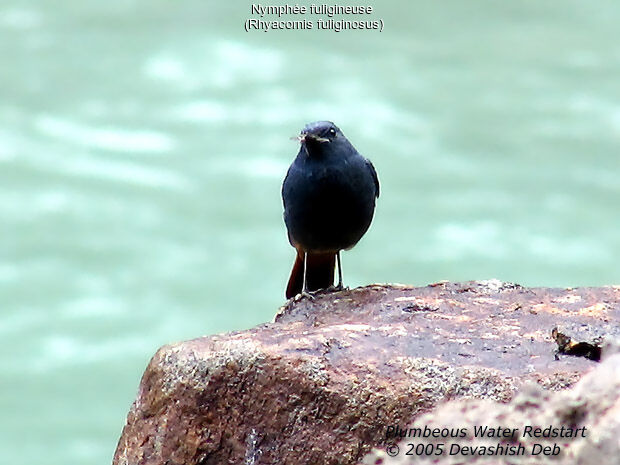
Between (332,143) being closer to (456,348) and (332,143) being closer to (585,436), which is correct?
(456,348)

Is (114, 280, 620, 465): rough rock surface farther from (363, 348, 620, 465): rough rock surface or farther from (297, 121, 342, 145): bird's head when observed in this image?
(297, 121, 342, 145): bird's head

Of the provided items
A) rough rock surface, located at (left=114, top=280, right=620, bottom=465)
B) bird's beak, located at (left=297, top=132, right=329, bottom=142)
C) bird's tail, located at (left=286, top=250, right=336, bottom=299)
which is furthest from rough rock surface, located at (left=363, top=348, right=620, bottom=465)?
bird's tail, located at (left=286, top=250, right=336, bottom=299)

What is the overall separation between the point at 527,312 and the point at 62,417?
6872mm

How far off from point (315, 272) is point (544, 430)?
12.6 ft

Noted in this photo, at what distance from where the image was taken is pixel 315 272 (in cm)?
684

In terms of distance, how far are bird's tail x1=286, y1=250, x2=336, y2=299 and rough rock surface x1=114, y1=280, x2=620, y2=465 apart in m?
1.52

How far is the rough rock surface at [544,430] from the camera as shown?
9.17 ft

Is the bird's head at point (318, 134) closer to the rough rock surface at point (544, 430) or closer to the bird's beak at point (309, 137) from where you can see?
the bird's beak at point (309, 137)

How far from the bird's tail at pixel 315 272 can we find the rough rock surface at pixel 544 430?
11.4 ft

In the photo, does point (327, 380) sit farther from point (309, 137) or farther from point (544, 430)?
point (309, 137)

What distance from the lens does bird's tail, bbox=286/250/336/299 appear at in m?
6.79

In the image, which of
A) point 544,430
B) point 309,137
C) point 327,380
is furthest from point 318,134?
point 544,430

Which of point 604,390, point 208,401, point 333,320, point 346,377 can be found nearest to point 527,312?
point 333,320

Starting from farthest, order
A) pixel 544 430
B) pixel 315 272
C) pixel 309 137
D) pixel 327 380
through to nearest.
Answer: pixel 315 272 → pixel 309 137 → pixel 327 380 → pixel 544 430
